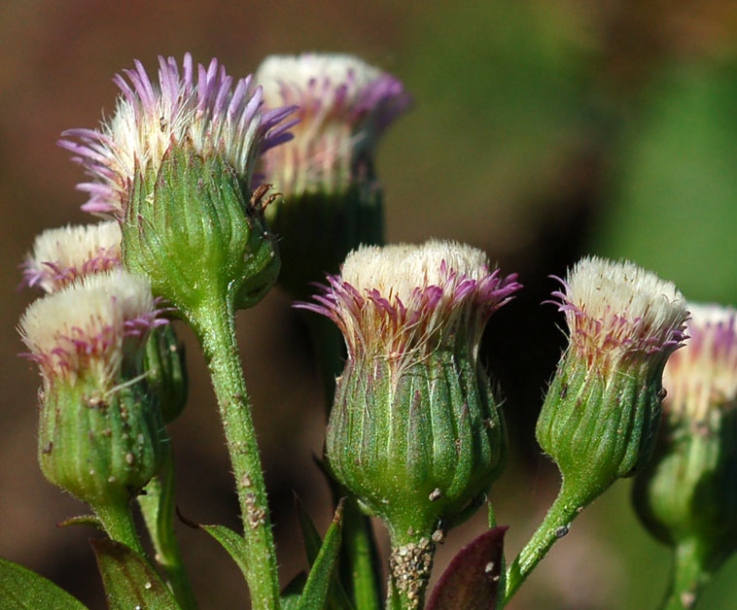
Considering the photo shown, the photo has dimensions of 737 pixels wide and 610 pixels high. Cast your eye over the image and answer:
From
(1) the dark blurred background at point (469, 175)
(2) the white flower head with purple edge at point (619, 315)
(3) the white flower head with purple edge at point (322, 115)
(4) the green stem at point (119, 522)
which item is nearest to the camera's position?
(4) the green stem at point (119, 522)

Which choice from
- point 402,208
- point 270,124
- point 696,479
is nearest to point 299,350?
point 402,208

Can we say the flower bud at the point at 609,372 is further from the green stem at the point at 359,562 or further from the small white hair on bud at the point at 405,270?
the green stem at the point at 359,562

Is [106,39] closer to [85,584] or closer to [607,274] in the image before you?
[85,584]

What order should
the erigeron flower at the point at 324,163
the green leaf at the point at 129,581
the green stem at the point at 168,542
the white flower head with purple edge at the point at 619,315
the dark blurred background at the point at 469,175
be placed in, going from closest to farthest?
the green leaf at the point at 129,581, the white flower head with purple edge at the point at 619,315, the green stem at the point at 168,542, the erigeron flower at the point at 324,163, the dark blurred background at the point at 469,175

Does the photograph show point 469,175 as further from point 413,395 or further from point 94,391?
point 94,391

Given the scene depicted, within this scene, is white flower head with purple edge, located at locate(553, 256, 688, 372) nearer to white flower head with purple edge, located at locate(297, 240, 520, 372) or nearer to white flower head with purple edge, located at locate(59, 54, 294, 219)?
white flower head with purple edge, located at locate(297, 240, 520, 372)

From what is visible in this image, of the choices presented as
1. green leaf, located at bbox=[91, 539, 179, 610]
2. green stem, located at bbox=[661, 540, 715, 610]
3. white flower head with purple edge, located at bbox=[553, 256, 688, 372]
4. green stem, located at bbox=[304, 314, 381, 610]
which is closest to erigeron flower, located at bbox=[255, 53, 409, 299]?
green stem, located at bbox=[304, 314, 381, 610]

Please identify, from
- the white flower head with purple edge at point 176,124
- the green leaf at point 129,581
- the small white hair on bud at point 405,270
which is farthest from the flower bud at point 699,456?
the green leaf at point 129,581
